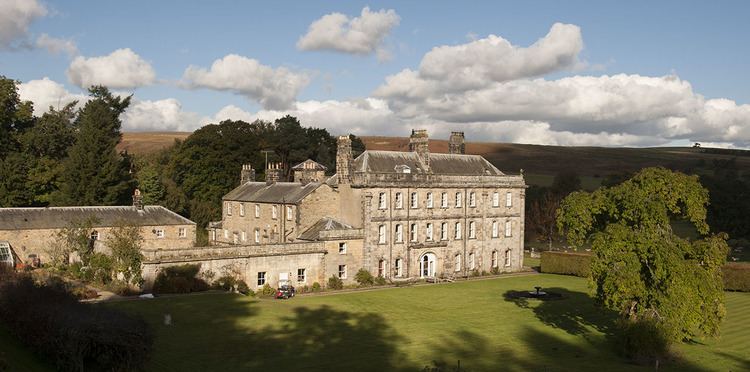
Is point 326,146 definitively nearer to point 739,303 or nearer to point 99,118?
point 99,118

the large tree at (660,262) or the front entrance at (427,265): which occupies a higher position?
the large tree at (660,262)

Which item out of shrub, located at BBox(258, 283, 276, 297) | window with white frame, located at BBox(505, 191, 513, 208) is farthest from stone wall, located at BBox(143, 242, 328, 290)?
window with white frame, located at BBox(505, 191, 513, 208)

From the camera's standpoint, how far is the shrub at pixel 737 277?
50625 mm

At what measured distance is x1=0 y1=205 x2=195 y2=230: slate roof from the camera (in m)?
49.9

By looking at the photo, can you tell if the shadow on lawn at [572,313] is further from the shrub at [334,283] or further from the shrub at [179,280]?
the shrub at [179,280]

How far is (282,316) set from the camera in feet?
121

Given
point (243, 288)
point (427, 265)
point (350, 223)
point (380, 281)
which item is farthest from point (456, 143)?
point (243, 288)

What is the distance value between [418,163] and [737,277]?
989 inches

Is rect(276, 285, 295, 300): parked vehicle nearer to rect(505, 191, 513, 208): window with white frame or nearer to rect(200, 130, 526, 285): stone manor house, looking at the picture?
rect(200, 130, 526, 285): stone manor house

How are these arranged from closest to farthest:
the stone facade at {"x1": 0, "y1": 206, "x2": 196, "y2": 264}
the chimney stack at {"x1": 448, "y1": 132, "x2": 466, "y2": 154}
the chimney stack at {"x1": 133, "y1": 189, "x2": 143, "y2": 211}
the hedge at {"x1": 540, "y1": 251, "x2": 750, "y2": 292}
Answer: the stone facade at {"x1": 0, "y1": 206, "x2": 196, "y2": 264}, the chimney stack at {"x1": 133, "y1": 189, "x2": 143, "y2": 211}, the hedge at {"x1": 540, "y1": 251, "x2": 750, "y2": 292}, the chimney stack at {"x1": 448, "y1": 132, "x2": 466, "y2": 154}

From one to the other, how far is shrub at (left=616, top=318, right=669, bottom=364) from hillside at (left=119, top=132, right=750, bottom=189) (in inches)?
3273

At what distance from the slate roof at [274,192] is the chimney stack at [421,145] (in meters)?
8.99

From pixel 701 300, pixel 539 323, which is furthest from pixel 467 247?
pixel 701 300

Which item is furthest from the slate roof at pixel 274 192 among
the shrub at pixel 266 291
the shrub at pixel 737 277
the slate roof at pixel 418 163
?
the shrub at pixel 737 277
